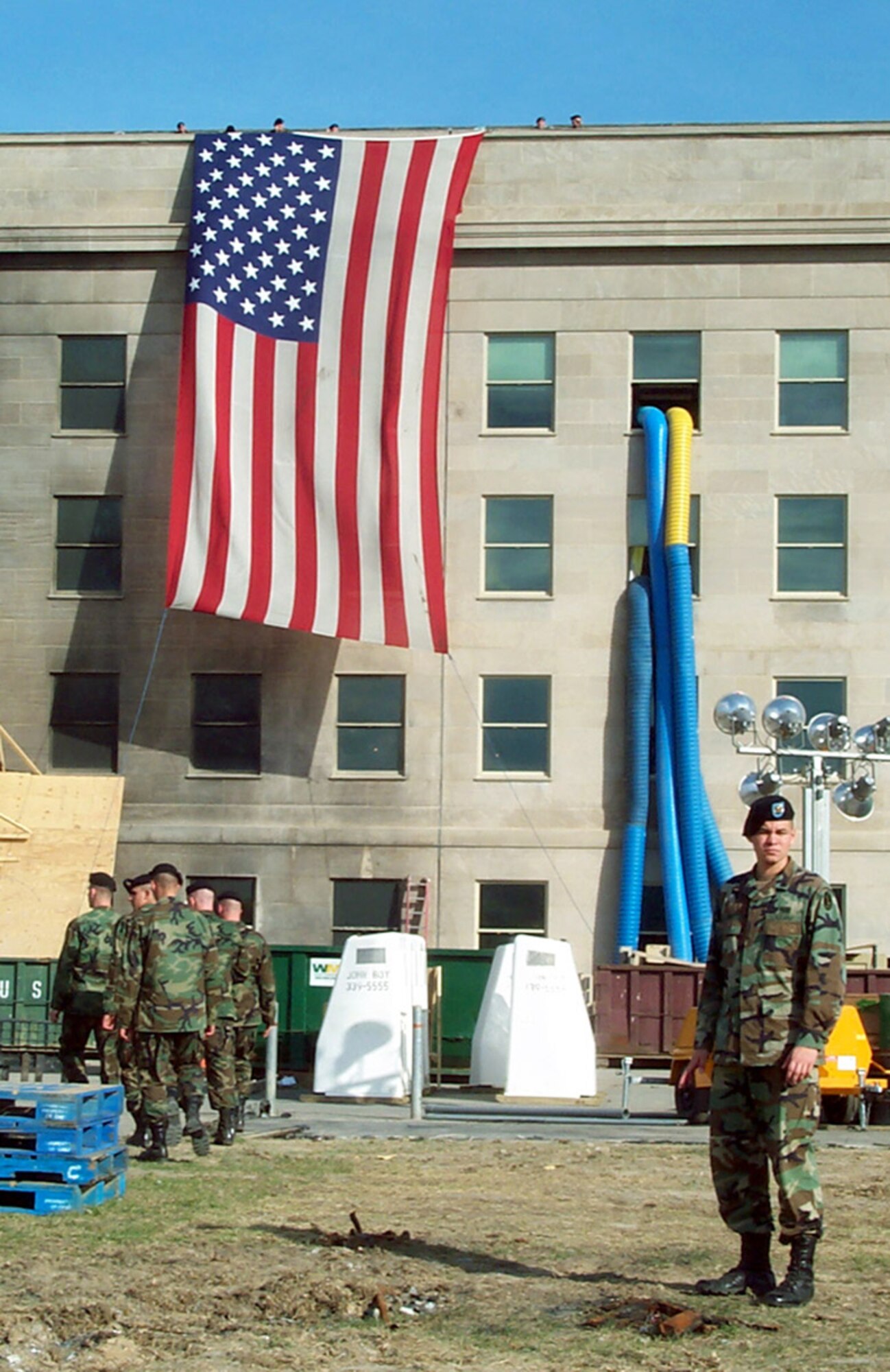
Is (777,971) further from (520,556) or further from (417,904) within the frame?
(520,556)

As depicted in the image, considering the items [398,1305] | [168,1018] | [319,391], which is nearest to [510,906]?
[319,391]

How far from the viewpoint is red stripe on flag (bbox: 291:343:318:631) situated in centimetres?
3300

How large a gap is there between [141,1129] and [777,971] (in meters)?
6.62

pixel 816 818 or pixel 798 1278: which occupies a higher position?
pixel 816 818

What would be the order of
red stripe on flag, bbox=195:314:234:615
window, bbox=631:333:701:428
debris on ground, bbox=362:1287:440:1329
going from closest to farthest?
debris on ground, bbox=362:1287:440:1329 → red stripe on flag, bbox=195:314:234:615 → window, bbox=631:333:701:428

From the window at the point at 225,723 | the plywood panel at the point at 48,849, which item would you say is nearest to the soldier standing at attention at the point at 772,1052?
the plywood panel at the point at 48,849

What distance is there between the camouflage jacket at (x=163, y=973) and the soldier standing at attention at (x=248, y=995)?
228cm

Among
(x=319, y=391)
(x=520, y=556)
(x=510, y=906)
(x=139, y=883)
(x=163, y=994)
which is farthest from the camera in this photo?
(x=520, y=556)

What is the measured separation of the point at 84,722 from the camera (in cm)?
3553

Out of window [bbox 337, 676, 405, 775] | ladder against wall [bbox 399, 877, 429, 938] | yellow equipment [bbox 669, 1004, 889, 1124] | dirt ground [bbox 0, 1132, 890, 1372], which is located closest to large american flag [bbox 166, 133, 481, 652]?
window [bbox 337, 676, 405, 775]

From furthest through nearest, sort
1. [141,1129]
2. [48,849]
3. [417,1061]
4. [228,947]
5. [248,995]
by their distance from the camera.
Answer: [48,849], [417,1061], [248,995], [228,947], [141,1129]

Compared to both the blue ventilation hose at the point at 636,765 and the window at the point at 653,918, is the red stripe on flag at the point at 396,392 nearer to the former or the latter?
the blue ventilation hose at the point at 636,765

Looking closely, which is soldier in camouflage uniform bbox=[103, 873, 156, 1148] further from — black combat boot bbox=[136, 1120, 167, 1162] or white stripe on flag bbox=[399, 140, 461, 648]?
white stripe on flag bbox=[399, 140, 461, 648]

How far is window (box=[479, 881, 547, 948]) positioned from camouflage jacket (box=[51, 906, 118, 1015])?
1821cm
